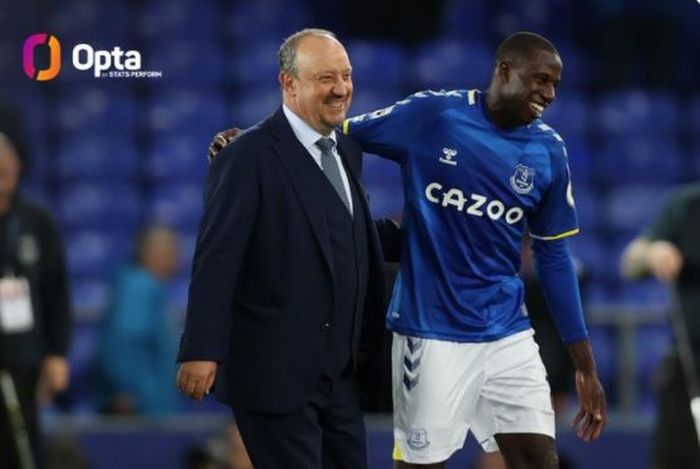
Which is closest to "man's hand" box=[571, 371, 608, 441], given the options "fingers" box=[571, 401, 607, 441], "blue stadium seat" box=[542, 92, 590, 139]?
"fingers" box=[571, 401, 607, 441]

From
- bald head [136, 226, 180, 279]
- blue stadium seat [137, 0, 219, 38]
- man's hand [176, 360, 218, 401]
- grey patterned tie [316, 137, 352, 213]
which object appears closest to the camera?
man's hand [176, 360, 218, 401]

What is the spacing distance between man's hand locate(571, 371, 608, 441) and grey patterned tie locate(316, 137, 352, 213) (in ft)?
2.58

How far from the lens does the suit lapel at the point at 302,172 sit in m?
4.45

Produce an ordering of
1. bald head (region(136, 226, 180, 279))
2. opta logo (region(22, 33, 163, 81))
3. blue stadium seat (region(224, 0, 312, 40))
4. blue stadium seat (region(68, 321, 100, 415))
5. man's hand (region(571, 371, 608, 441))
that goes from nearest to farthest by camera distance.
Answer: man's hand (region(571, 371, 608, 441)) → opta logo (region(22, 33, 163, 81)) → bald head (region(136, 226, 180, 279)) → blue stadium seat (region(68, 321, 100, 415)) → blue stadium seat (region(224, 0, 312, 40))

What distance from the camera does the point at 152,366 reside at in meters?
7.80

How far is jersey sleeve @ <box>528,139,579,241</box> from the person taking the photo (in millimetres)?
4758

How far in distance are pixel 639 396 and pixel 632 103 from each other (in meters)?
1.74

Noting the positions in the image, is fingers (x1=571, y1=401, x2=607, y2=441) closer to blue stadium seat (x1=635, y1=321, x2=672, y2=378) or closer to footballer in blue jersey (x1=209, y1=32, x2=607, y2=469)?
footballer in blue jersey (x1=209, y1=32, x2=607, y2=469)

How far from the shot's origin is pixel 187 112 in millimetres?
8961

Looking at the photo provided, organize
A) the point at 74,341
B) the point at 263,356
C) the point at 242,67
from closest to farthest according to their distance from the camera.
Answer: the point at 263,356, the point at 74,341, the point at 242,67

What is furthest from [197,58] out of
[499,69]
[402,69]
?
[499,69]

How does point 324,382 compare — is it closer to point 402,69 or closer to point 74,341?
point 74,341

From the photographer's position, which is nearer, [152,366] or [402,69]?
[152,366]

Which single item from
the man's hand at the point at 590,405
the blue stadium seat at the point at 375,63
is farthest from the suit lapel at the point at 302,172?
the blue stadium seat at the point at 375,63
